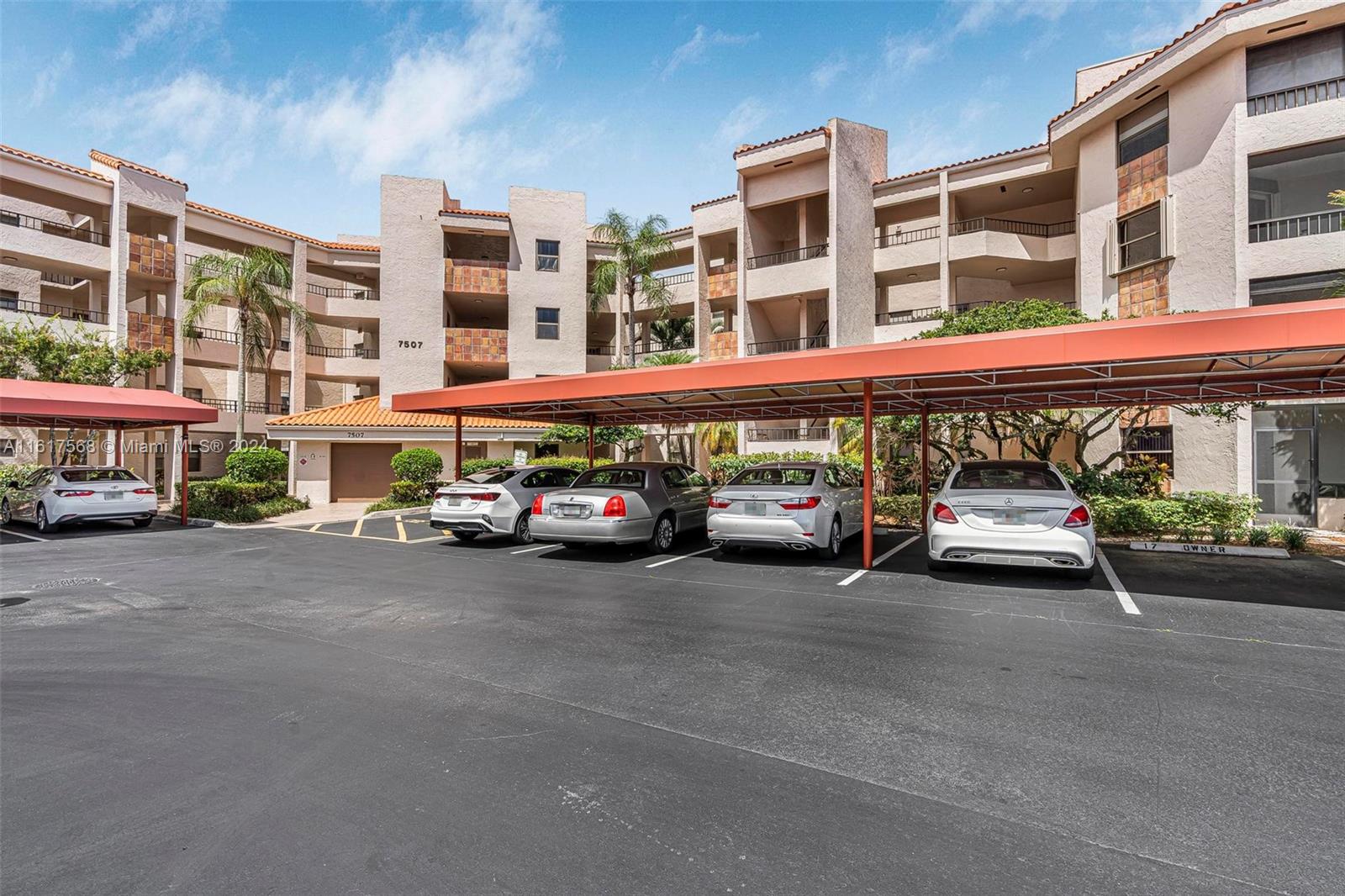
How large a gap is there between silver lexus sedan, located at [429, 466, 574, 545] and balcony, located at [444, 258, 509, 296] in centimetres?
1869

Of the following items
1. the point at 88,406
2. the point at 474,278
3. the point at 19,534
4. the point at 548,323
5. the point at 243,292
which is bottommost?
the point at 19,534

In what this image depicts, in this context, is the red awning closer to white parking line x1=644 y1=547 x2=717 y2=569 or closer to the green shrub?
the green shrub

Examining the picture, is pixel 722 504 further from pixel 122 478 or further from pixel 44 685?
pixel 122 478

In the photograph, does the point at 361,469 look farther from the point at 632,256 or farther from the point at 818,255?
the point at 818,255

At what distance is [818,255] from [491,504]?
1788 cm

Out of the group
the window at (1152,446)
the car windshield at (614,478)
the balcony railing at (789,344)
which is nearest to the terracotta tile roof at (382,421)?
the balcony railing at (789,344)

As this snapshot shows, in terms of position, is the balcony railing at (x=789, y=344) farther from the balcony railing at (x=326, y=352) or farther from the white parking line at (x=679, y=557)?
the balcony railing at (x=326, y=352)

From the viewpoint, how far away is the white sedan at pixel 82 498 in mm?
Answer: 15070

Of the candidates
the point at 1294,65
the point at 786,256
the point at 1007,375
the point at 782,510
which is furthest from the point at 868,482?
the point at 786,256

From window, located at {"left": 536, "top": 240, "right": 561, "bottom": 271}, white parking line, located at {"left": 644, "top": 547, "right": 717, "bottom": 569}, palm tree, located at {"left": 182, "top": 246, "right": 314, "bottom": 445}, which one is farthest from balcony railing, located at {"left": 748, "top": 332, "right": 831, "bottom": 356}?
palm tree, located at {"left": 182, "top": 246, "right": 314, "bottom": 445}

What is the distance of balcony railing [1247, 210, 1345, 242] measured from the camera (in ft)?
51.2

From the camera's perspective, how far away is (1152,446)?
17500 millimetres

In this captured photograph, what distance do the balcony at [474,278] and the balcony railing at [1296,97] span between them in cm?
2552

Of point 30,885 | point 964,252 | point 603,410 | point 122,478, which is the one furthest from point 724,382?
point 964,252
